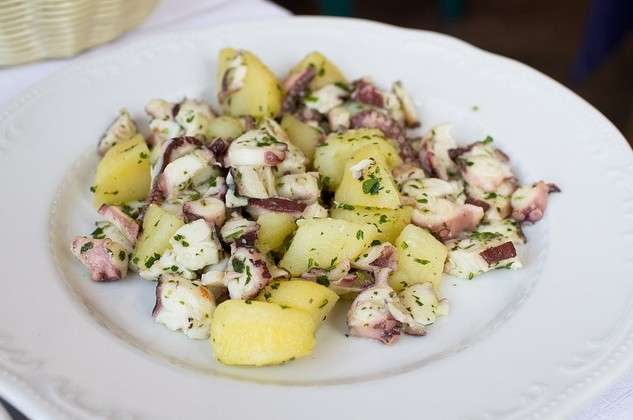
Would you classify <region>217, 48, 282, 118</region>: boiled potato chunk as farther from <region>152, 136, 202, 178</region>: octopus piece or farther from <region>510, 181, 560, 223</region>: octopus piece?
<region>510, 181, 560, 223</region>: octopus piece

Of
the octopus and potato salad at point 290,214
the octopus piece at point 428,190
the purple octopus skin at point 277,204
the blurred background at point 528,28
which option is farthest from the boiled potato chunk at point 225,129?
the blurred background at point 528,28

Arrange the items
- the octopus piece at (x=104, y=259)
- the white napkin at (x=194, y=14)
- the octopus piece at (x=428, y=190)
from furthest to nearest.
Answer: the white napkin at (x=194, y=14)
the octopus piece at (x=428, y=190)
the octopus piece at (x=104, y=259)

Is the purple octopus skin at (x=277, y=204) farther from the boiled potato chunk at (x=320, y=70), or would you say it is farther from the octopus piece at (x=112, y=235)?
the boiled potato chunk at (x=320, y=70)

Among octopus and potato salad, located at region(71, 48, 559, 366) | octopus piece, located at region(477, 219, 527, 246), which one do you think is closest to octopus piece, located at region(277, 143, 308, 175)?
octopus and potato salad, located at region(71, 48, 559, 366)

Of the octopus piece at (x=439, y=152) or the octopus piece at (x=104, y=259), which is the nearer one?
the octopus piece at (x=104, y=259)

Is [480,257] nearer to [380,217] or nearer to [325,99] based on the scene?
[380,217]

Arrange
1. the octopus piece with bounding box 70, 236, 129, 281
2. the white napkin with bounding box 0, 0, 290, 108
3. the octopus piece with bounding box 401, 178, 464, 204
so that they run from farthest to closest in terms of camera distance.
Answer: the white napkin with bounding box 0, 0, 290, 108
the octopus piece with bounding box 401, 178, 464, 204
the octopus piece with bounding box 70, 236, 129, 281

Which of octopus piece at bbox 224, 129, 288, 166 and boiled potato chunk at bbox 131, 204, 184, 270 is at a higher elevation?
octopus piece at bbox 224, 129, 288, 166

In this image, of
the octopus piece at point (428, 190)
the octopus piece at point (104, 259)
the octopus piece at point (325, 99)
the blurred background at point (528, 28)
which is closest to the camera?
the octopus piece at point (104, 259)
